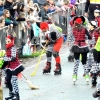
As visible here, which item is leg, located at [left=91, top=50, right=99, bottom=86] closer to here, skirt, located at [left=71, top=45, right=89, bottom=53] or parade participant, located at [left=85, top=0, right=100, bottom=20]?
skirt, located at [left=71, top=45, right=89, bottom=53]

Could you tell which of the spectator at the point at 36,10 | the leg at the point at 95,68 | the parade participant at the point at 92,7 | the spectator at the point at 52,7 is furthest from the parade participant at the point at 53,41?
the spectator at the point at 52,7

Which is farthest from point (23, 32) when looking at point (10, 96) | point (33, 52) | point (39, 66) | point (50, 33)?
point (10, 96)

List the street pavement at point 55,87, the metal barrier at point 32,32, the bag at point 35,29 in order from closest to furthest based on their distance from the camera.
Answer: the street pavement at point 55,87 → the metal barrier at point 32,32 → the bag at point 35,29

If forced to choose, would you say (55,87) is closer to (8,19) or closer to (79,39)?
(79,39)

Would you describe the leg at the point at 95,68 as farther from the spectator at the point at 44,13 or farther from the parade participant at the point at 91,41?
the spectator at the point at 44,13

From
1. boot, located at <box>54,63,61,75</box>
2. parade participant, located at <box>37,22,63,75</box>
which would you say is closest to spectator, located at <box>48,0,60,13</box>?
parade participant, located at <box>37,22,63,75</box>

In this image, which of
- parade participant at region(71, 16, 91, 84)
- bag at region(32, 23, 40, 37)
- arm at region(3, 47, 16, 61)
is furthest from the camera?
bag at region(32, 23, 40, 37)

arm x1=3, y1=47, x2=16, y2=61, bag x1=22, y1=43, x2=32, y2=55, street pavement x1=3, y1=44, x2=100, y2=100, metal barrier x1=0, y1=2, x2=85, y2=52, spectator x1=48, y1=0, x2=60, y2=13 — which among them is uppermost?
spectator x1=48, y1=0, x2=60, y2=13

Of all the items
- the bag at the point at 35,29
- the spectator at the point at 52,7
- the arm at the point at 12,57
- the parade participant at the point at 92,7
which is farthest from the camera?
the spectator at the point at 52,7

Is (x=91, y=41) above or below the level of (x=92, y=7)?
below

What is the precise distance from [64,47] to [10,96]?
11.2 meters

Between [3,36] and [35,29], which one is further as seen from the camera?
[35,29]

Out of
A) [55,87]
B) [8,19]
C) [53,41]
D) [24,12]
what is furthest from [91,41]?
[24,12]

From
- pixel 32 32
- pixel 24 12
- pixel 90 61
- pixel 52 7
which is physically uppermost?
pixel 24 12
